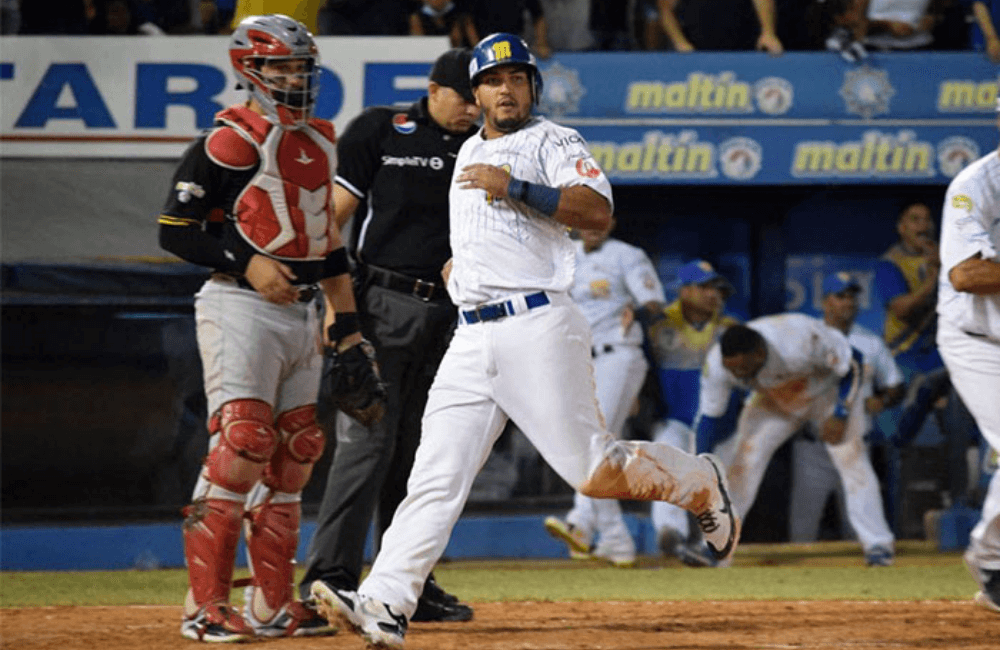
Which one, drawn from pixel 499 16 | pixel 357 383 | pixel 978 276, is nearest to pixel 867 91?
pixel 499 16

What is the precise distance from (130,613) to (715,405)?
4.10 m

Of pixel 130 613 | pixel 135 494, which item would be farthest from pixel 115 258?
pixel 130 613

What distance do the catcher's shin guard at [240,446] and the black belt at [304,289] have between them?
0.39 metres

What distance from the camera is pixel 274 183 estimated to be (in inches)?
216

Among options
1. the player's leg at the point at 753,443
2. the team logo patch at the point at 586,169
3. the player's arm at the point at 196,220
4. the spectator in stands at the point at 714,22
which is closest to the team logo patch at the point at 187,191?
the player's arm at the point at 196,220

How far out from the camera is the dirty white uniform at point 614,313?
31.1 ft

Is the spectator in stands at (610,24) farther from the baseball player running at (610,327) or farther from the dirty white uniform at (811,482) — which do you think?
the dirty white uniform at (811,482)

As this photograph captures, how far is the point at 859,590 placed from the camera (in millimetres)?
7707

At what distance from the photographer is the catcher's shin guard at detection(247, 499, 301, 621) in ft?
18.2

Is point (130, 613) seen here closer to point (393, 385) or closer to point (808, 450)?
point (393, 385)

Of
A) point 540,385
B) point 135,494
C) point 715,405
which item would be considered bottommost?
point 135,494

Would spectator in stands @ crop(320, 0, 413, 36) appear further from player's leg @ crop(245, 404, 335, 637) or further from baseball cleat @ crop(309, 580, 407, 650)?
baseball cleat @ crop(309, 580, 407, 650)

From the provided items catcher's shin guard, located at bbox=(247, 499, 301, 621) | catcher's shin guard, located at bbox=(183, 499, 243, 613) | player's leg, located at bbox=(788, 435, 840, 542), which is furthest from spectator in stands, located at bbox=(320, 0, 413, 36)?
catcher's shin guard, located at bbox=(183, 499, 243, 613)

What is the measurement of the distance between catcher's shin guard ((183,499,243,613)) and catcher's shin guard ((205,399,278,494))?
84mm
